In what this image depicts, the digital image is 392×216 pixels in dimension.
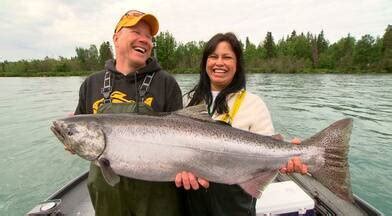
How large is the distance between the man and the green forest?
6946 centimetres

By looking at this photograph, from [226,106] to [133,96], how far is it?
3.45ft

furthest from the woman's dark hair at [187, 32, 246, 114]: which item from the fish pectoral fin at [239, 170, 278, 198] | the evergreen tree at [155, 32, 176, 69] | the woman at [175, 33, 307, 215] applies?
the evergreen tree at [155, 32, 176, 69]

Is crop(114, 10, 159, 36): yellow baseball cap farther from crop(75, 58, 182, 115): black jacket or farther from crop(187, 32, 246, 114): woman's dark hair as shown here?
crop(187, 32, 246, 114): woman's dark hair

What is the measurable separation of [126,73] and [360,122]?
57.1ft

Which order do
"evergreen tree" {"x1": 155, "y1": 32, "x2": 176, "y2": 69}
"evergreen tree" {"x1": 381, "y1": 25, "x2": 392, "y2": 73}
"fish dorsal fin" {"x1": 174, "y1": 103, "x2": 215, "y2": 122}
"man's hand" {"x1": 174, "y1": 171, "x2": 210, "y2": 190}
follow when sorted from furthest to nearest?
"evergreen tree" {"x1": 155, "y1": 32, "x2": 176, "y2": 69} < "evergreen tree" {"x1": 381, "y1": 25, "x2": 392, "y2": 73} < "fish dorsal fin" {"x1": 174, "y1": 103, "x2": 215, "y2": 122} < "man's hand" {"x1": 174, "y1": 171, "x2": 210, "y2": 190}

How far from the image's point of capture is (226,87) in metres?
3.92

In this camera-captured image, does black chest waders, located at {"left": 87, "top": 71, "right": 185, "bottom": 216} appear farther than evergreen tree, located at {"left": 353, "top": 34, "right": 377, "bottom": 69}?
No

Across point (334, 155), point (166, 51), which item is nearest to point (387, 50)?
point (166, 51)

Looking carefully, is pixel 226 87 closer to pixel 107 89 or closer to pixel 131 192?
pixel 107 89

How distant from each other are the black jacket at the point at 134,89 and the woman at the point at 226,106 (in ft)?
1.54

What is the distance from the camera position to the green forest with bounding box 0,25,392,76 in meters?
79.2

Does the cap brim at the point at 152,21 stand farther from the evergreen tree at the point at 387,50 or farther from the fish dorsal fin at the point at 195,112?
the evergreen tree at the point at 387,50

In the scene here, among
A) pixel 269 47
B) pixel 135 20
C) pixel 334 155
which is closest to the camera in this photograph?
pixel 334 155

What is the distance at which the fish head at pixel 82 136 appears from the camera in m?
3.06
